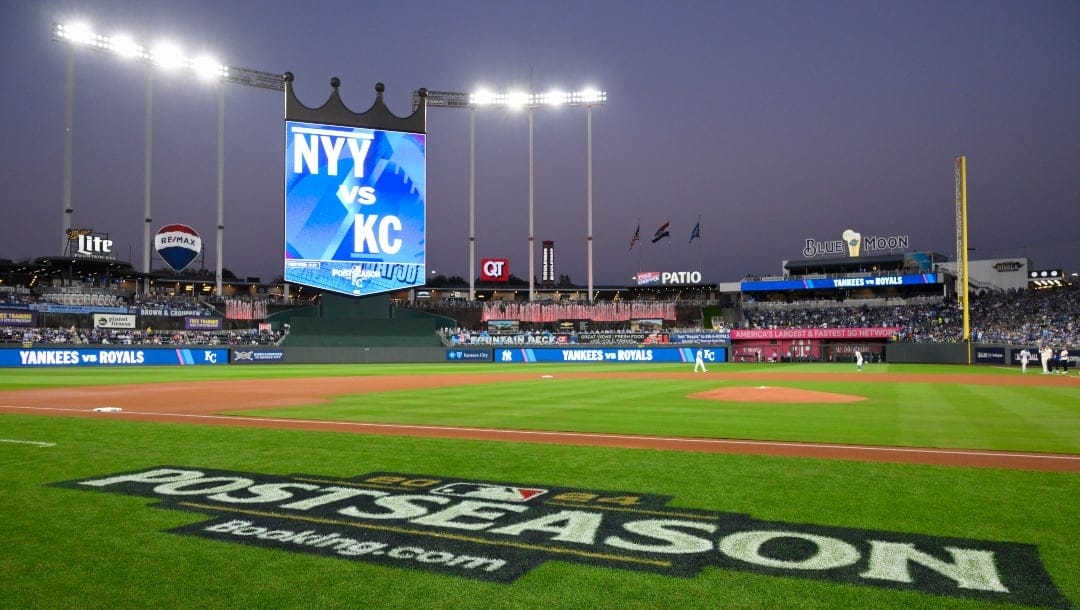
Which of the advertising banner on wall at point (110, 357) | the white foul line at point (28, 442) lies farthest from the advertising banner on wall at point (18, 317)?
the white foul line at point (28, 442)

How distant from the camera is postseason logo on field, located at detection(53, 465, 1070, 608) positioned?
4.57 meters

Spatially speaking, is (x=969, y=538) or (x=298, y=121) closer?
(x=969, y=538)

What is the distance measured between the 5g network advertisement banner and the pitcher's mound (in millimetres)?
35147

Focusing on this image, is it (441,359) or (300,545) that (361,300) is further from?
(300,545)

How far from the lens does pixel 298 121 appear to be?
1969 inches

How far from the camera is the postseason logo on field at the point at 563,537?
15.0 feet

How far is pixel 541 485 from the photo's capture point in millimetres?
7461

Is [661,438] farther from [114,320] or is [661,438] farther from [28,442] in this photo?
[114,320]

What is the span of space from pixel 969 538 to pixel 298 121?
5184 centimetres

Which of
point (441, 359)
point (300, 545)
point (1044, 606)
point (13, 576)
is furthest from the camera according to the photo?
point (441, 359)

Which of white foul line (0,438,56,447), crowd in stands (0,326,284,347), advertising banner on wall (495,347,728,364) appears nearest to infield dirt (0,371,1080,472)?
white foul line (0,438,56,447)

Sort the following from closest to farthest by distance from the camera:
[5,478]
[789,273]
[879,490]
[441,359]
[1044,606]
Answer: [1044,606] < [879,490] < [5,478] < [441,359] < [789,273]

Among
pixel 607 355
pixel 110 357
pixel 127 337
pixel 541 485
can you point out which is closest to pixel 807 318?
pixel 607 355

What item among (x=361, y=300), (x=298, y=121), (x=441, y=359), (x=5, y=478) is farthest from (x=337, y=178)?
(x=5, y=478)
